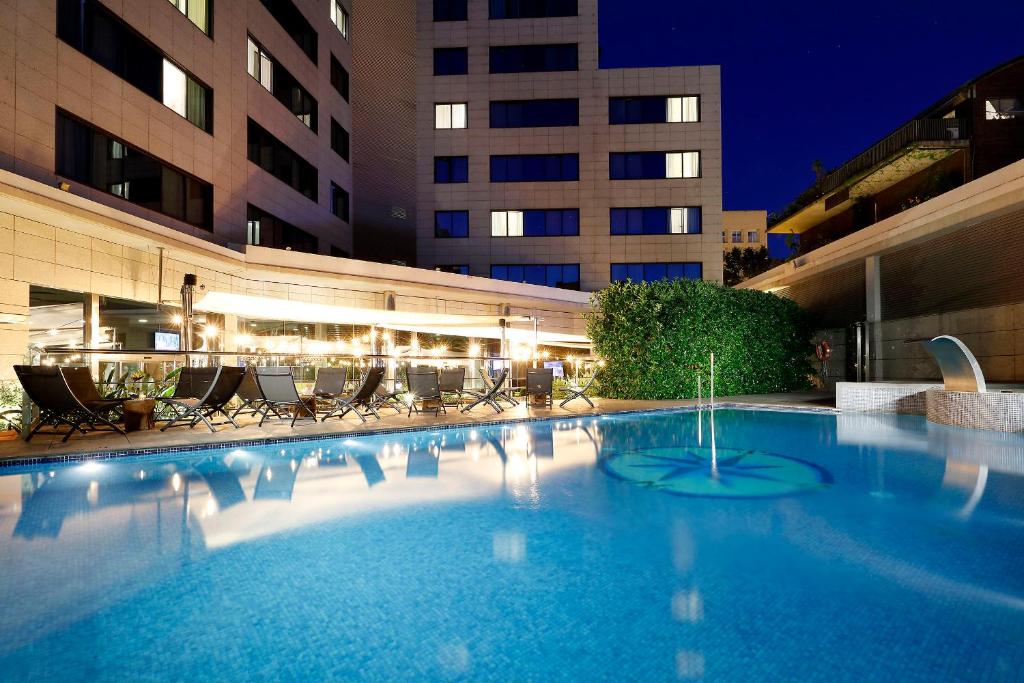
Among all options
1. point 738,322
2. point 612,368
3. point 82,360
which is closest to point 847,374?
point 738,322

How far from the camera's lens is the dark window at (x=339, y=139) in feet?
69.3

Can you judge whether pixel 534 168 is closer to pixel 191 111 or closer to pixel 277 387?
pixel 191 111

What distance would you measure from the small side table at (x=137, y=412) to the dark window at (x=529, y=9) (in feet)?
77.0

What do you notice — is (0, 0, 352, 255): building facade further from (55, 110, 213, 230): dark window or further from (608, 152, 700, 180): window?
(608, 152, 700, 180): window

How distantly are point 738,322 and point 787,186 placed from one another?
102258 millimetres

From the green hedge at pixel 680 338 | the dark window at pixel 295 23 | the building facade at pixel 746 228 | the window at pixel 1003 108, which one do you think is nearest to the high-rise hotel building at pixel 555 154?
the dark window at pixel 295 23

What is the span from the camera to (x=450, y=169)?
83.4 ft

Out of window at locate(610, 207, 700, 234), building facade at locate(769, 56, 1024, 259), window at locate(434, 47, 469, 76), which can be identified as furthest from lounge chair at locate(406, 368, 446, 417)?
window at locate(434, 47, 469, 76)

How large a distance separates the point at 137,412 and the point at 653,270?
2084 cm

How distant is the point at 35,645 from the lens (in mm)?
2412

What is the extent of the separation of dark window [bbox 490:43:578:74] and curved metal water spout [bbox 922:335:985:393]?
66.8 ft

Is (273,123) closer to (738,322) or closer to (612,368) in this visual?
(612,368)

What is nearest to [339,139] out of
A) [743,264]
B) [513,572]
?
[513,572]

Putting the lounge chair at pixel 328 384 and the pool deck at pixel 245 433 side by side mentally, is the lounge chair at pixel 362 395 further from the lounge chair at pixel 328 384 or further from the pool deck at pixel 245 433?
the lounge chair at pixel 328 384
